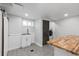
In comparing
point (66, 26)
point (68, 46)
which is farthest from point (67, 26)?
point (68, 46)

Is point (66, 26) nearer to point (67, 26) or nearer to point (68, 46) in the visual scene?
point (67, 26)

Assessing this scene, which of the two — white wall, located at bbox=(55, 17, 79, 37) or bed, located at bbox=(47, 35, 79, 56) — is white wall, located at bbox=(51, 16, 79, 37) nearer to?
white wall, located at bbox=(55, 17, 79, 37)

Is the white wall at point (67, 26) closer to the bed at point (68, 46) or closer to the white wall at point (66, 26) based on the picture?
the white wall at point (66, 26)

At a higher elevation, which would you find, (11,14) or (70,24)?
(11,14)

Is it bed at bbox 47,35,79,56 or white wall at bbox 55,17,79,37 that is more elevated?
white wall at bbox 55,17,79,37

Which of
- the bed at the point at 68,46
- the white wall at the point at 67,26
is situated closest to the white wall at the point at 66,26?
the white wall at the point at 67,26

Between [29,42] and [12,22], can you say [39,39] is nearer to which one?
[29,42]

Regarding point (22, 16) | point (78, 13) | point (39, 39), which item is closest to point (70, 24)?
point (78, 13)

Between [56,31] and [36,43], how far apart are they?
1860 millimetres

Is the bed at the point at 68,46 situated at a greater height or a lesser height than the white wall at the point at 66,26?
lesser

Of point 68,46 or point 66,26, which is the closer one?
point 68,46

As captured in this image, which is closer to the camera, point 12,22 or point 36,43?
point 12,22

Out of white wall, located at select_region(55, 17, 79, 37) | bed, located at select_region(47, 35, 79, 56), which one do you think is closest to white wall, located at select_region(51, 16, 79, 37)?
white wall, located at select_region(55, 17, 79, 37)

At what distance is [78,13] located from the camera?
1158 mm
